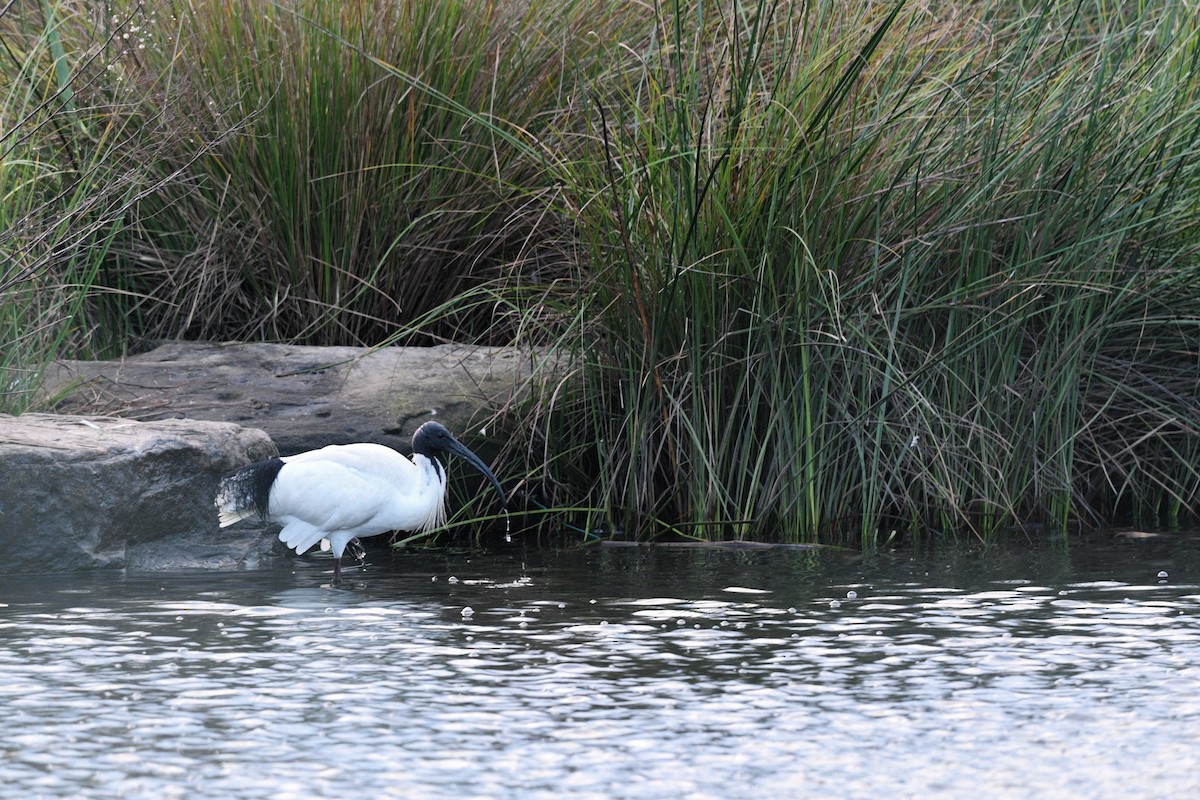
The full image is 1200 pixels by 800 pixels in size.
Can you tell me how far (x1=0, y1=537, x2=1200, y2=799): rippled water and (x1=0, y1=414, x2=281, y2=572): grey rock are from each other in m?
0.18

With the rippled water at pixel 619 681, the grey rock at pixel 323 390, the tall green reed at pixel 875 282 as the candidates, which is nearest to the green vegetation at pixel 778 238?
the tall green reed at pixel 875 282

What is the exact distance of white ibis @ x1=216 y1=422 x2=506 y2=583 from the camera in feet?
19.3

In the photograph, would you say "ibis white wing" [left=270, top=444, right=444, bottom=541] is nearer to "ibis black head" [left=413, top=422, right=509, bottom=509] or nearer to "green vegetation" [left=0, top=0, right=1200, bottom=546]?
"ibis black head" [left=413, top=422, right=509, bottom=509]

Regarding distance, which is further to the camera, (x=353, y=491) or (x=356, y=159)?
(x=356, y=159)

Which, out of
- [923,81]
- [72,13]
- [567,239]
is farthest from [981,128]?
[72,13]

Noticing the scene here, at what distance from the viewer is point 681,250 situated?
20.0 feet

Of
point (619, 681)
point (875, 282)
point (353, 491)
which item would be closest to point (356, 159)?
point (353, 491)

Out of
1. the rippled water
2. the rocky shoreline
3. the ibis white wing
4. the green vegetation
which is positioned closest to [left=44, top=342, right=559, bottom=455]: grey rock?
the rocky shoreline

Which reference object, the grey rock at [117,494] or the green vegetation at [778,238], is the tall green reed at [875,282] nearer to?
the green vegetation at [778,238]

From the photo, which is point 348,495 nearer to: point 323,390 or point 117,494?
point 117,494

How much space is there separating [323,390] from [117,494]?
4.16ft

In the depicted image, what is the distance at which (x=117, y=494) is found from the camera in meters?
5.93

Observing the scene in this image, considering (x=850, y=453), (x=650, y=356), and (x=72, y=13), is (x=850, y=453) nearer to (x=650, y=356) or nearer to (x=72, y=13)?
(x=650, y=356)

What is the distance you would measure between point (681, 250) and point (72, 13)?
3.73 m
